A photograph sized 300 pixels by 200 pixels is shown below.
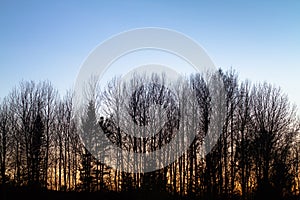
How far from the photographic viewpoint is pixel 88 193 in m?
32.8

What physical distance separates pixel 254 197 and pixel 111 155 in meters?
13.5

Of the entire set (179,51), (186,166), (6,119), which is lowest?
(186,166)

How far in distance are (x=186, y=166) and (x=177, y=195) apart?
317 cm

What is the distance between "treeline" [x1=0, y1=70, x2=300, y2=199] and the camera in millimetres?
31234

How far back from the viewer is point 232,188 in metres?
30.1

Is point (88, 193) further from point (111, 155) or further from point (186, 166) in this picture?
point (186, 166)

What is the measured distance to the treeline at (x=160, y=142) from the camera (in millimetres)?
31234

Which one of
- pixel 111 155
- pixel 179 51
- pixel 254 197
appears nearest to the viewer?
pixel 179 51

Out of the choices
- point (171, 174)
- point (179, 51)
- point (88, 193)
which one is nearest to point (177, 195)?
point (171, 174)

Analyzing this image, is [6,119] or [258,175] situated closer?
[258,175]

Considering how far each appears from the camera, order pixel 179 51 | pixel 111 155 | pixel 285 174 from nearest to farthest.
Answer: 1. pixel 179 51
2. pixel 285 174
3. pixel 111 155

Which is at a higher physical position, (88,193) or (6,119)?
(6,119)

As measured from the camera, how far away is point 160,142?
33656 mm

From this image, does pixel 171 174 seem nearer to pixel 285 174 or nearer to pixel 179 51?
pixel 285 174
